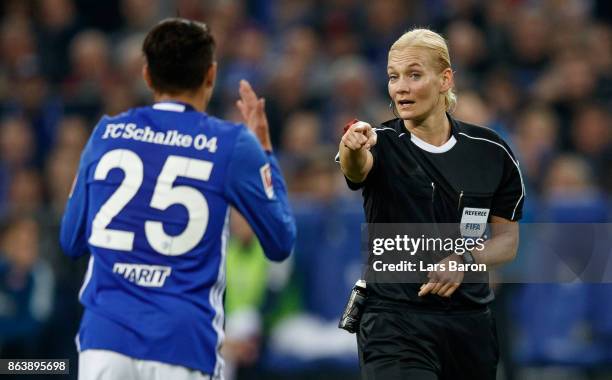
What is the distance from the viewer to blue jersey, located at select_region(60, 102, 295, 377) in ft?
14.6

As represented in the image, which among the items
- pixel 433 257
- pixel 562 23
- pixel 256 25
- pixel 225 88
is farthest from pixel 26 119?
pixel 433 257

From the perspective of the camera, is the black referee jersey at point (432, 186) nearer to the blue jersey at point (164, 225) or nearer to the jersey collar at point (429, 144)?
the jersey collar at point (429, 144)

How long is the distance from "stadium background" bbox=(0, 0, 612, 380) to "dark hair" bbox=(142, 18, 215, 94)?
3368 millimetres

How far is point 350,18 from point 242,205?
8.41 metres

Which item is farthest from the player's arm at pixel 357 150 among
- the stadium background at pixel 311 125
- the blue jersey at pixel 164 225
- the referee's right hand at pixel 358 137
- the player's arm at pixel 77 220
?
the stadium background at pixel 311 125

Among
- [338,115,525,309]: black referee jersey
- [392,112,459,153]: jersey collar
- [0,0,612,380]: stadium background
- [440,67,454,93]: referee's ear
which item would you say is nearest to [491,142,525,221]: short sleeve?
[338,115,525,309]: black referee jersey

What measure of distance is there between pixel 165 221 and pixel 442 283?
132cm

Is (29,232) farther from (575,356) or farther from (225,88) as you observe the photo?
(575,356)

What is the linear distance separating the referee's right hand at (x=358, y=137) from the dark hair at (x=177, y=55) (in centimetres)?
66

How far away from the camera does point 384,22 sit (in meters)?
12.4

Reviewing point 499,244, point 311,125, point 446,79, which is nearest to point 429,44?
point 446,79

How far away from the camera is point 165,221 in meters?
4.49

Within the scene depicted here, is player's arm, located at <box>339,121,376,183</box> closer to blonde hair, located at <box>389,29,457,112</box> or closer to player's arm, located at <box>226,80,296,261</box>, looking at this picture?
player's arm, located at <box>226,80,296,261</box>

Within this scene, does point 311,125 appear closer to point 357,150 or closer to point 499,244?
point 499,244
